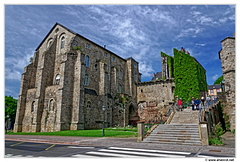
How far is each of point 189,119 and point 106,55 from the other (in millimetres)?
22654

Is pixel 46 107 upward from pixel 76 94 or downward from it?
downward

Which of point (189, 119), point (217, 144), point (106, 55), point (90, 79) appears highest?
point (106, 55)

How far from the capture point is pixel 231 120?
60.2 feet

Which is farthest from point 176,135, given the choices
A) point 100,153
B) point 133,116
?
point 133,116

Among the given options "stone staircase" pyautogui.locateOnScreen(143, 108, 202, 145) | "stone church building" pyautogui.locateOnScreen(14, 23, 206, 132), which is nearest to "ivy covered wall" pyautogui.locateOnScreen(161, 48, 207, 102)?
"stone church building" pyautogui.locateOnScreen(14, 23, 206, 132)

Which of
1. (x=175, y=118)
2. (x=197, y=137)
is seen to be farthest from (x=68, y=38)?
(x=197, y=137)

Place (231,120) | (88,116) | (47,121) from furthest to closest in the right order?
(88,116), (47,121), (231,120)

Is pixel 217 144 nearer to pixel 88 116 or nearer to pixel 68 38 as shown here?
pixel 88 116

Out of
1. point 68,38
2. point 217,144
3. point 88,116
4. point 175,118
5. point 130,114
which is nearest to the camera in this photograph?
point 217,144

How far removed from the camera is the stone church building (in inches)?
934

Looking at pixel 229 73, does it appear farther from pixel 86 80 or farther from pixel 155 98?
pixel 86 80

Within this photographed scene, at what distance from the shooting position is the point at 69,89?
24453mm

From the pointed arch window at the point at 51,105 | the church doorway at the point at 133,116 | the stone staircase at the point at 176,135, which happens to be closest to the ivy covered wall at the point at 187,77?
the church doorway at the point at 133,116

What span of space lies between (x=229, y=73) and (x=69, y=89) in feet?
68.4
